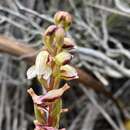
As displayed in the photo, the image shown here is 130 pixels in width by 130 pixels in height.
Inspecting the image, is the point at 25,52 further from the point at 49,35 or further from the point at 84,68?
the point at 49,35

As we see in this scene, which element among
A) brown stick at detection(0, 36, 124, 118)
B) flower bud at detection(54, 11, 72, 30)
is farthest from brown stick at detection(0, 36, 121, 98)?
flower bud at detection(54, 11, 72, 30)

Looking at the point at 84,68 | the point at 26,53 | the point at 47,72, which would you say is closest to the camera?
the point at 47,72

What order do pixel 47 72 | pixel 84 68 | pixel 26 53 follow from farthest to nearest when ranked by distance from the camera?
pixel 84 68 → pixel 26 53 → pixel 47 72

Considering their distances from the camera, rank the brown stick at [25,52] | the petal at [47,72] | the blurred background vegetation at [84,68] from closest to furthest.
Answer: the petal at [47,72]
the brown stick at [25,52]
the blurred background vegetation at [84,68]

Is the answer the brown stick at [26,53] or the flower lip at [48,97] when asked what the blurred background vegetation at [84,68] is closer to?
the brown stick at [26,53]

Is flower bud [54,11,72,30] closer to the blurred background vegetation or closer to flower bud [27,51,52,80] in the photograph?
flower bud [27,51,52,80]

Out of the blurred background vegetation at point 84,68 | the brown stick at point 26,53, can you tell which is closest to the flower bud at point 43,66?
the brown stick at point 26,53

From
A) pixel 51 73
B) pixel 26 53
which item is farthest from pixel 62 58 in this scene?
pixel 26 53

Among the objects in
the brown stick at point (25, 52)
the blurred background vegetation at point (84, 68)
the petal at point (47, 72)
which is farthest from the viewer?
the blurred background vegetation at point (84, 68)

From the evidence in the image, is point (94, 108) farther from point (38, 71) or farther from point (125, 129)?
point (38, 71)
